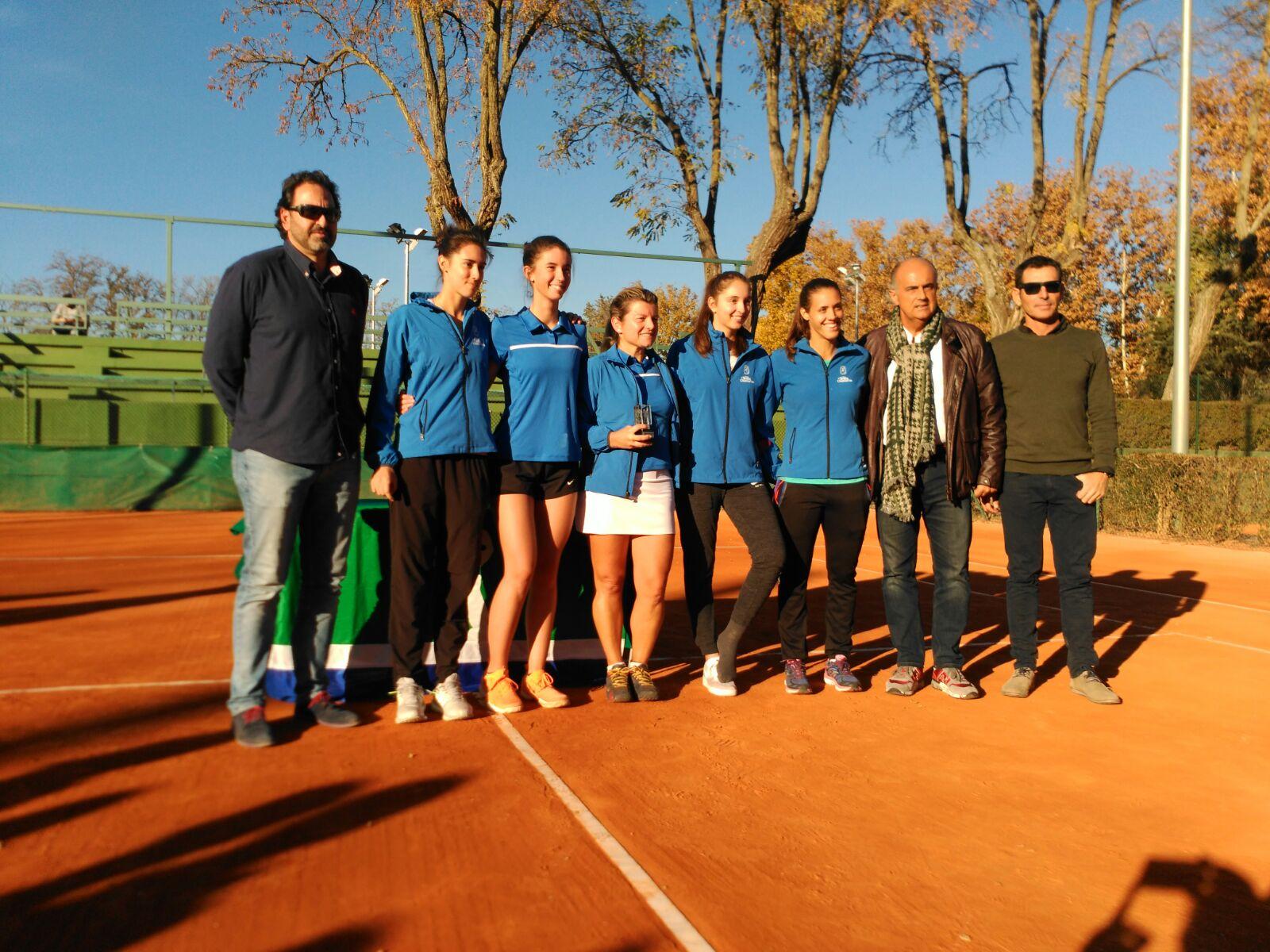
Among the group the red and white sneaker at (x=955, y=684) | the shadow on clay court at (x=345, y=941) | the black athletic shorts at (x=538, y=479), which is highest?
the black athletic shorts at (x=538, y=479)

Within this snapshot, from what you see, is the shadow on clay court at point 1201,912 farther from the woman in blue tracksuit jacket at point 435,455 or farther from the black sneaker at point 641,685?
the woman in blue tracksuit jacket at point 435,455

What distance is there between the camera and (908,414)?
5.23 meters

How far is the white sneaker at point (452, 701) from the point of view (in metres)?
4.79

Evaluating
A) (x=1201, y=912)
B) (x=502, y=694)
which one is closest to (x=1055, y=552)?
(x=1201, y=912)

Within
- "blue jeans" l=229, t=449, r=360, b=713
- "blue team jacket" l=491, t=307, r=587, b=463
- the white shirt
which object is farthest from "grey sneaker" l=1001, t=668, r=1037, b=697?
"blue jeans" l=229, t=449, r=360, b=713

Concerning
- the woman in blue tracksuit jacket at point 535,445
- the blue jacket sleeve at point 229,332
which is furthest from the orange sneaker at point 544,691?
the blue jacket sleeve at point 229,332

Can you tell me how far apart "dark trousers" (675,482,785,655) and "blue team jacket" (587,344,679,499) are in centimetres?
43

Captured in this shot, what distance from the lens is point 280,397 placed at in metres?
4.25

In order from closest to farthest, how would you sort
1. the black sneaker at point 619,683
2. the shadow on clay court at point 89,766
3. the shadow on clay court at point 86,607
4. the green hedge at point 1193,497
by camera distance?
the shadow on clay court at point 89,766
the black sneaker at point 619,683
the shadow on clay court at point 86,607
the green hedge at point 1193,497

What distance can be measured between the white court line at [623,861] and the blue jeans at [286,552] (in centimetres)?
107

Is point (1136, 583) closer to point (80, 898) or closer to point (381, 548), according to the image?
point (381, 548)

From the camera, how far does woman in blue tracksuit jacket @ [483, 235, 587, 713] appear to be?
15.9 feet

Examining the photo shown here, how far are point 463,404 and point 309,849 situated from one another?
2.07 meters

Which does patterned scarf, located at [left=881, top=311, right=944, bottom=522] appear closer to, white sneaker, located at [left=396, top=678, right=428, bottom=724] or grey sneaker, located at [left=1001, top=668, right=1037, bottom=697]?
grey sneaker, located at [left=1001, top=668, right=1037, bottom=697]
